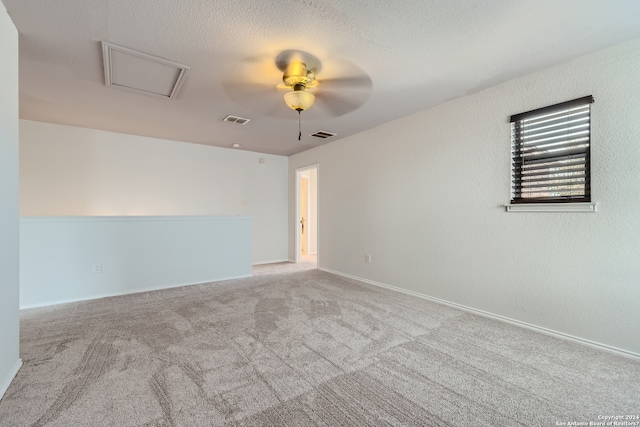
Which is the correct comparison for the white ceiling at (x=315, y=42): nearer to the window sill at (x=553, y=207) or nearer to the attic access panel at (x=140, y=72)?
the attic access panel at (x=140, y=72)

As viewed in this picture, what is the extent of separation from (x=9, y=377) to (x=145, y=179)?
359 cm

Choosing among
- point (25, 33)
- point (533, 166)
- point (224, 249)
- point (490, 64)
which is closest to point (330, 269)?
point (224, 249)

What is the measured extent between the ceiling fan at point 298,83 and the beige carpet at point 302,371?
2191 mm

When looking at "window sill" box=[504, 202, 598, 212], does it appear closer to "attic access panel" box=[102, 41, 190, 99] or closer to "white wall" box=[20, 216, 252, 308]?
"attic access panel" box=[102, 41, 190, 99]

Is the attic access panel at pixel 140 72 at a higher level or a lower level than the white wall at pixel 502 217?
higher

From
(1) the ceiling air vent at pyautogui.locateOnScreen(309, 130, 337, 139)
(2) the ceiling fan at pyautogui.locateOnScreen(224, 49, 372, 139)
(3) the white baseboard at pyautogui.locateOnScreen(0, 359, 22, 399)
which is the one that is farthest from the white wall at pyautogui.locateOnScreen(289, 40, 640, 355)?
(3) the white baseboard at pyautogui.locateOnScreen(0, 359, 22, 399)

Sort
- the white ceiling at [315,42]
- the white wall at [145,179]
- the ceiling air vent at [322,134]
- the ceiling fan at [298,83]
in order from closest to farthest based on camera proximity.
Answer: the white ceiling at [315,42], the ceiling fan at [298,83], the white wall at [145,179], the ceiling air vent at [322,134]

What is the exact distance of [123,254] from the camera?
3.75m

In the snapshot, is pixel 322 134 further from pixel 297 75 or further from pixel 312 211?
pixel 312 211

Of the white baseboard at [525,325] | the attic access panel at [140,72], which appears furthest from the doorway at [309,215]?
the attic access panel at [140,72]

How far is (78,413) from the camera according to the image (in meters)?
1.50

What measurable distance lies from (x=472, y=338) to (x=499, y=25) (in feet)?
8.10

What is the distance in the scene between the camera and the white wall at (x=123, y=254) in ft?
10.6

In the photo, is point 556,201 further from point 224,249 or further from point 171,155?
point 171,155
